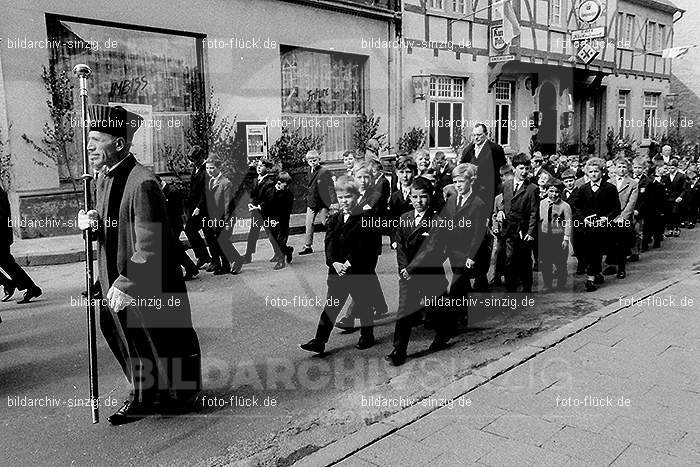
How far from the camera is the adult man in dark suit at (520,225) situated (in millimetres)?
7766

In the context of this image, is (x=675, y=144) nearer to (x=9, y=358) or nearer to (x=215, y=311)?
Result: (x=215, y=311)

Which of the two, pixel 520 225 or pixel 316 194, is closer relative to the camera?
pixel 520 225

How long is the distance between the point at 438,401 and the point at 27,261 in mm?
7848

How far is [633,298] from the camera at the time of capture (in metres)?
7.42

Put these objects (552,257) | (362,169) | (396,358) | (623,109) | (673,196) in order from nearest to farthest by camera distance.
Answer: (396,358) < (362,169) < (552,257) < (673,196) < (623,109)

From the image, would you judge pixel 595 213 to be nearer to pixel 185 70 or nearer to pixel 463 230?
pixel 463 230

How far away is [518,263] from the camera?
7.94m

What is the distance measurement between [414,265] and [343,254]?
65cm

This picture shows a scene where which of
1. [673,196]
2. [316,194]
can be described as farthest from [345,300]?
[673,196]

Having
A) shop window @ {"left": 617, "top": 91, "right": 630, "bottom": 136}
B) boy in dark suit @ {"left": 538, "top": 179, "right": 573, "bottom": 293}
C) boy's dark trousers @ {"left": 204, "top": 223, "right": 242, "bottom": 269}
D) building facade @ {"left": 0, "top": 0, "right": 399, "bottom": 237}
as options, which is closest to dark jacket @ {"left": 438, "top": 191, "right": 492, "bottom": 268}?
boy in dark suit @ {"left": 538, "top": 179, "right": 573, "bottom": 293}

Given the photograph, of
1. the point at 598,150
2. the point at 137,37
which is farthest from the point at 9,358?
the point at 598,150

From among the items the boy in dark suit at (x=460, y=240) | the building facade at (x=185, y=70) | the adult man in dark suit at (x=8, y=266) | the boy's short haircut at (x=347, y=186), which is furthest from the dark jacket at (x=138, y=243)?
the building facade at (x=185, y=70)

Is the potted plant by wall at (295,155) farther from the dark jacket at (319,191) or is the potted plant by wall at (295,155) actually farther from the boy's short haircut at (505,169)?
the boy's short haircut at (505,169)

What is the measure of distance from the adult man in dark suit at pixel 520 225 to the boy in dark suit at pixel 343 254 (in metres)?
2.72
